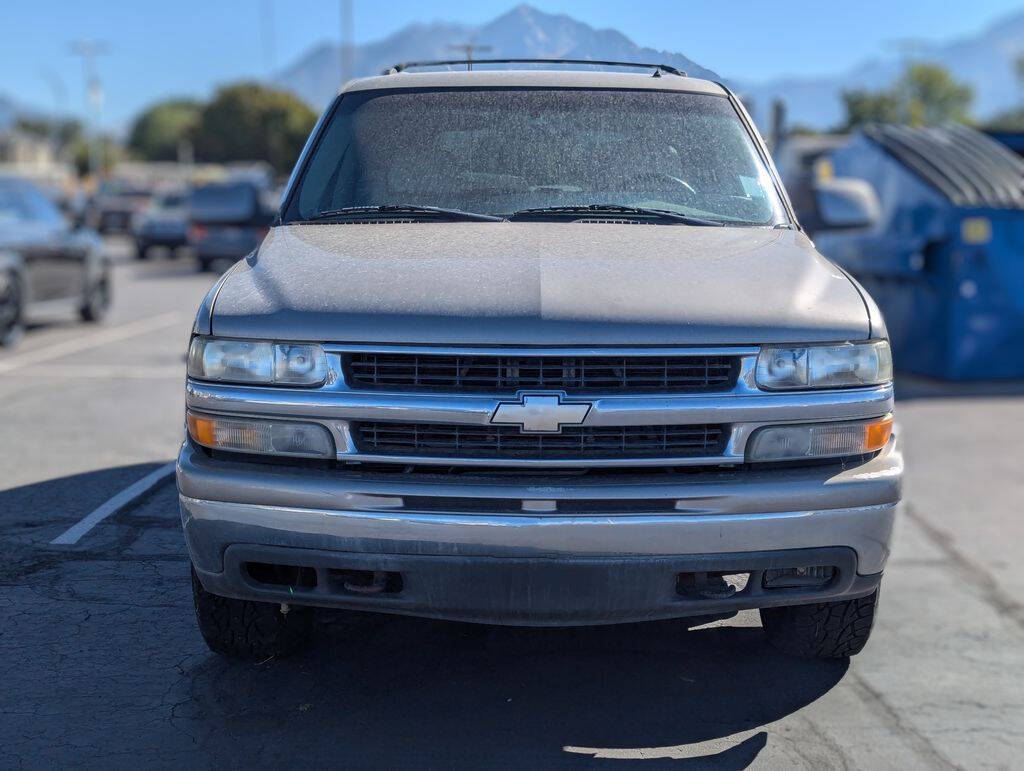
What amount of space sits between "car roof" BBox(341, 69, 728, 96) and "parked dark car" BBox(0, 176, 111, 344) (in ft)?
25.1

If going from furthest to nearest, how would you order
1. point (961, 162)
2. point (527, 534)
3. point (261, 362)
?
point (961, 162) → point (261, 362) → point (527, 534)

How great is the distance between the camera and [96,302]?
1469 centimetres

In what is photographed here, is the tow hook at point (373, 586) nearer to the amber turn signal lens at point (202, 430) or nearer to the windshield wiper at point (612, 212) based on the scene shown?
the amber turn signal lens at point (202, 430)

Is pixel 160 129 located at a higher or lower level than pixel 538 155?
lower

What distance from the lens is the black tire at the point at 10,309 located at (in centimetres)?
1175

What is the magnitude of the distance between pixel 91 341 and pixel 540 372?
10296 millimetres

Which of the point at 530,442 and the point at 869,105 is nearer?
the point at 530,442

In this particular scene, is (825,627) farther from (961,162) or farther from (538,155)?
(961,162)

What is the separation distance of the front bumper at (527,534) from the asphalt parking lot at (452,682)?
426 millimetres

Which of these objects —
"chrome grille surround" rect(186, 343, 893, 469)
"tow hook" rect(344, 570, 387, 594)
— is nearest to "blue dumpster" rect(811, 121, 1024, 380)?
"chrome grille surround" rect(186, 343, 893, 469)

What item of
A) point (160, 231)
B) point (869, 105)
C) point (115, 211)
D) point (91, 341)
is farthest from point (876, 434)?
point (869, 105)

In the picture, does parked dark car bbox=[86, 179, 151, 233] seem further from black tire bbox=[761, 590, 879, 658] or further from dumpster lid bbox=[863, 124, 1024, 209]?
black tire bbox=[761, 590, 879, 658]

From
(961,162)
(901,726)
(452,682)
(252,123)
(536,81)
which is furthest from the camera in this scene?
(252,123)

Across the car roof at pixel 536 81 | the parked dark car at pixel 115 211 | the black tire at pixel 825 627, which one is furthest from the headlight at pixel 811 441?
the parked dark car at pixel 115 211
